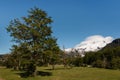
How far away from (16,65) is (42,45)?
41.0 m

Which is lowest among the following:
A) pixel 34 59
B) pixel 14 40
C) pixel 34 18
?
pixel 34 59

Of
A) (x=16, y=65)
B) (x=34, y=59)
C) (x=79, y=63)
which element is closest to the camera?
(x=34, y=59)

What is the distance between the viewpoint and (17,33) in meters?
58.9

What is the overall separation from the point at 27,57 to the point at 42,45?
4.48 meters

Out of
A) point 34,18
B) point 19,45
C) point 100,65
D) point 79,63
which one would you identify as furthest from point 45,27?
point 79,63

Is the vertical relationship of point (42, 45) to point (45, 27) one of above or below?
below

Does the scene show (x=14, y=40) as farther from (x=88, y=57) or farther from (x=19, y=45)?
(x=88, y=57)

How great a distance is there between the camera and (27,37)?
5766 cm

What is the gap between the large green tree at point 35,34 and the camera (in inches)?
2248

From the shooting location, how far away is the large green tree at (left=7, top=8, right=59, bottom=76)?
57094mm

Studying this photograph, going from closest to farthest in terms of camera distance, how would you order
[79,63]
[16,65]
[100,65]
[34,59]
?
[34,59] < [16,65] < [100,65] < [79,63]

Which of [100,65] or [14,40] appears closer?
[14,40]

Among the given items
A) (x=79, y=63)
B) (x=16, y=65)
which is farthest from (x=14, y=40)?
(x=79, y=63)

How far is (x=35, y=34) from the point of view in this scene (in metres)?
56.6
